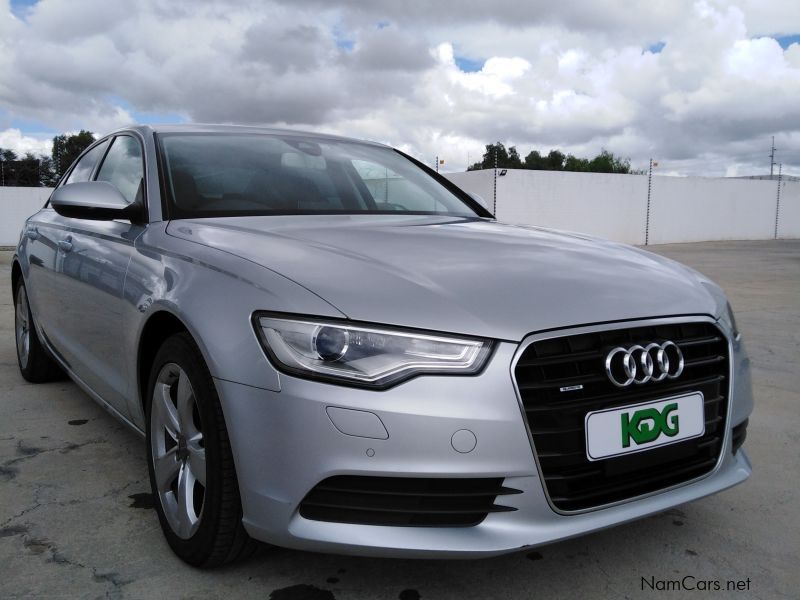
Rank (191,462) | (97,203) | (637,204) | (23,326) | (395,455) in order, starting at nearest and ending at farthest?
(395,455), (191,462), (97,203), (23,326), (637,204)

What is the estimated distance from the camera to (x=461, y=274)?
1857 millimetres

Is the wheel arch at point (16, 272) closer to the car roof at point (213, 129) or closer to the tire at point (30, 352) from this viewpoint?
the tire at point (30, 352)

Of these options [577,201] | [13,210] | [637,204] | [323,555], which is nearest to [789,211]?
[637,204]

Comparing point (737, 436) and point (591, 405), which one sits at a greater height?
point (591, 405)

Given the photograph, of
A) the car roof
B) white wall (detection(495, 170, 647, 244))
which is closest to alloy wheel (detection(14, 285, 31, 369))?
the car roof

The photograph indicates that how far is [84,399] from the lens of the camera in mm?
3871

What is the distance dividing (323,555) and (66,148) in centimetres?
8693

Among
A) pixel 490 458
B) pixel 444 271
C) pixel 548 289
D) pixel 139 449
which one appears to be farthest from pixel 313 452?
pixel 139 449

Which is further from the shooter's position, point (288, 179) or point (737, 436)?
point (288, 179)

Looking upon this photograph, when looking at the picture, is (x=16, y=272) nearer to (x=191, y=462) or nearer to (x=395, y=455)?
(x=191, y=462)

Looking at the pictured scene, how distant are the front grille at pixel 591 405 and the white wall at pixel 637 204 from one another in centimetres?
2035

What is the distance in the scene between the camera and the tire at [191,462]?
5.90ft

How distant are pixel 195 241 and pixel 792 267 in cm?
1540

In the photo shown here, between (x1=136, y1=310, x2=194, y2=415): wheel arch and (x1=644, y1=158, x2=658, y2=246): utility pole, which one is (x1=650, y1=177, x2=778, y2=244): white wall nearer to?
(x1=644, y1=158, x2=658, y2=246): utility pole
